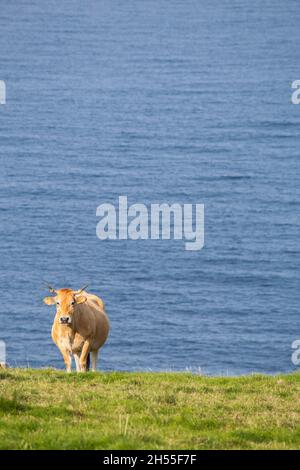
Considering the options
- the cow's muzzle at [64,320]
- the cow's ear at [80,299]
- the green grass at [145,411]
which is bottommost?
the green grass at [145,411]

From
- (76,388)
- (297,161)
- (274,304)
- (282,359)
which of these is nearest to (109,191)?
(297,161)

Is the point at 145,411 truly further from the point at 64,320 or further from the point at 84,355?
the point at 84,355

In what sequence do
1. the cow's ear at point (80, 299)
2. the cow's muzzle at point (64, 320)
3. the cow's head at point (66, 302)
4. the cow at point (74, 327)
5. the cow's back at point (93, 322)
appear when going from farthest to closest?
the cow's back at point (93, 322) → the cow's ear at point (80, 299) → the cow at point (74, 327) → the cow's head at point (66, 302) → the cow's muzzle at point (64, 320)

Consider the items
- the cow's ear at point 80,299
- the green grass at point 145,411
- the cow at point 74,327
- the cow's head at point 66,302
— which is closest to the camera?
the green grass at point 145,411

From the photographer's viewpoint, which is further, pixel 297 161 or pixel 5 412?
pixel 297 161

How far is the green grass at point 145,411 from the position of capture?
14867mm

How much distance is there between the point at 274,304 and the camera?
112375 mm

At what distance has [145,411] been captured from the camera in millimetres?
17328

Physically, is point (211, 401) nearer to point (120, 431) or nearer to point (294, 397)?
point (294, 397)

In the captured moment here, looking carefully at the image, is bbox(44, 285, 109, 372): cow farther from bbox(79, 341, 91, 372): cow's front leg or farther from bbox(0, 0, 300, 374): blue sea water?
bbox(0, 0, 300, 374): blue sea water

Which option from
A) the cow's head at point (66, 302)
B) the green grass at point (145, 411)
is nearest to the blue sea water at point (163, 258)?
the cow's head at point (66, 302)

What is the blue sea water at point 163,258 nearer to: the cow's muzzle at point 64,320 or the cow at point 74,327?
the cow at point 74,327
